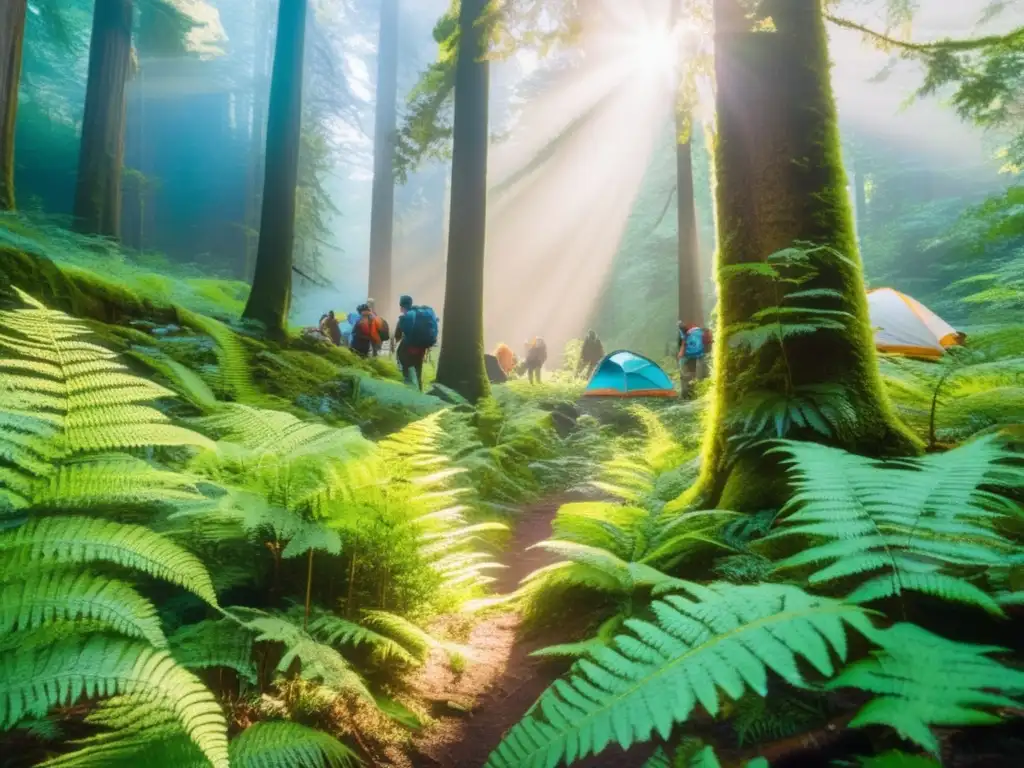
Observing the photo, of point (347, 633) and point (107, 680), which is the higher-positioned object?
point (107, 680)

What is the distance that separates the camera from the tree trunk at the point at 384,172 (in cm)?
2100

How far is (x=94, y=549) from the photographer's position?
51.1 inches

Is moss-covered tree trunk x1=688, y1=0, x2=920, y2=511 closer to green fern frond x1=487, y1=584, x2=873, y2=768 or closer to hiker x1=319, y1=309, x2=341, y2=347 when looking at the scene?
green fern frond x1=487, y1=584, x2=873, y2=768

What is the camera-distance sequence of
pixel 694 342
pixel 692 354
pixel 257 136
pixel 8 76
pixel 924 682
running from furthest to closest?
1. pixel 257 136
2. pixel 692 354
3. pixel 694 342
4. pixel 8 76
5. pixel 924 682

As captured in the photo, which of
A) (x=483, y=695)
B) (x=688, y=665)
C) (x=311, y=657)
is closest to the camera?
(x=688, y=665)

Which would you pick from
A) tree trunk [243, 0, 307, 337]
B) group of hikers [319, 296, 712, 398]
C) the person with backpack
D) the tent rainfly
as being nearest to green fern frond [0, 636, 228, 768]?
group of hikers [319, 296, 712, 398]

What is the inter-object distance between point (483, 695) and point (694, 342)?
9.39 meters

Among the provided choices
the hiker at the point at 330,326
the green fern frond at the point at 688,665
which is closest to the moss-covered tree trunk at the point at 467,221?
the hiker at the point at 330,326

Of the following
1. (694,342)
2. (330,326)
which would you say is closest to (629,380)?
(694,342)

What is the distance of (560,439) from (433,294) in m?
35.7

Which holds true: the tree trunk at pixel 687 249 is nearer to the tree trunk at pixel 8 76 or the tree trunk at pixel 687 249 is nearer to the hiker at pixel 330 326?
the hiker at pixel 330 326

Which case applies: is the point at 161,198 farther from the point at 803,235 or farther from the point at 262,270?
the point at 803,235

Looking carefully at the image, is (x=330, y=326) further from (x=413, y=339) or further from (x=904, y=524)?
(x=904, y=524)

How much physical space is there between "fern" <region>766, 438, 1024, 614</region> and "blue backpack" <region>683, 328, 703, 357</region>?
9.28 meters
